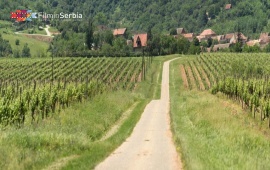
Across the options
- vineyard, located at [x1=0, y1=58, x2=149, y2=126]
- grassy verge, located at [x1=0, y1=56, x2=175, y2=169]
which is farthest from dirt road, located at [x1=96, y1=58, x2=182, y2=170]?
vineyard, located at [x1=0, y1=58, x2=149, y2=126]

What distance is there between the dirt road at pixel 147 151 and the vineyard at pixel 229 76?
17.7 meters

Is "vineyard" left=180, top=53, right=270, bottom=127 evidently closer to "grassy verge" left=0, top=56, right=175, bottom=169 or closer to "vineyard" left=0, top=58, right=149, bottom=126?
"vineyard" left=0, top=58, right=149, bottom=126

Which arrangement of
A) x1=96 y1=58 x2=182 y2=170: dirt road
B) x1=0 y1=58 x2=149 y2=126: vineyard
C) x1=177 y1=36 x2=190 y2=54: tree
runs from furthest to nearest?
x1=177 y1=36 x2=190 y2=54: tree
x1=0 y1=58 x2=149 y2=126: vineyard
x1=96 y1=58 x2=182 y2=170: dirt road

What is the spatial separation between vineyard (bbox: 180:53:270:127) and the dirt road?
1773 cm

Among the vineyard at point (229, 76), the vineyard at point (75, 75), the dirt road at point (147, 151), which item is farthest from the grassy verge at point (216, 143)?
the vineyard at point (75, 75)

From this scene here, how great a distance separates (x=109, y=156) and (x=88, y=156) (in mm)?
1486

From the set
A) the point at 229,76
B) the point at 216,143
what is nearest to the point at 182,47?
the point at 229,76

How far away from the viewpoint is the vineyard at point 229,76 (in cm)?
5672

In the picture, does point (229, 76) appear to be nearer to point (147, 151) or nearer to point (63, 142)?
point (147, 151)

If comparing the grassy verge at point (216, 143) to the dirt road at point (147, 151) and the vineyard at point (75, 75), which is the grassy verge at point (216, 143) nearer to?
the dirt road at point (147, 151)

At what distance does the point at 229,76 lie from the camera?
76500 mm

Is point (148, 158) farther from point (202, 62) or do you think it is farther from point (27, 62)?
point (27, 62)

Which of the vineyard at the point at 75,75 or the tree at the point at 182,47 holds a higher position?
the tree at the point at 182,47

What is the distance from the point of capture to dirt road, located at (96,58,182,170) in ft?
62.0
